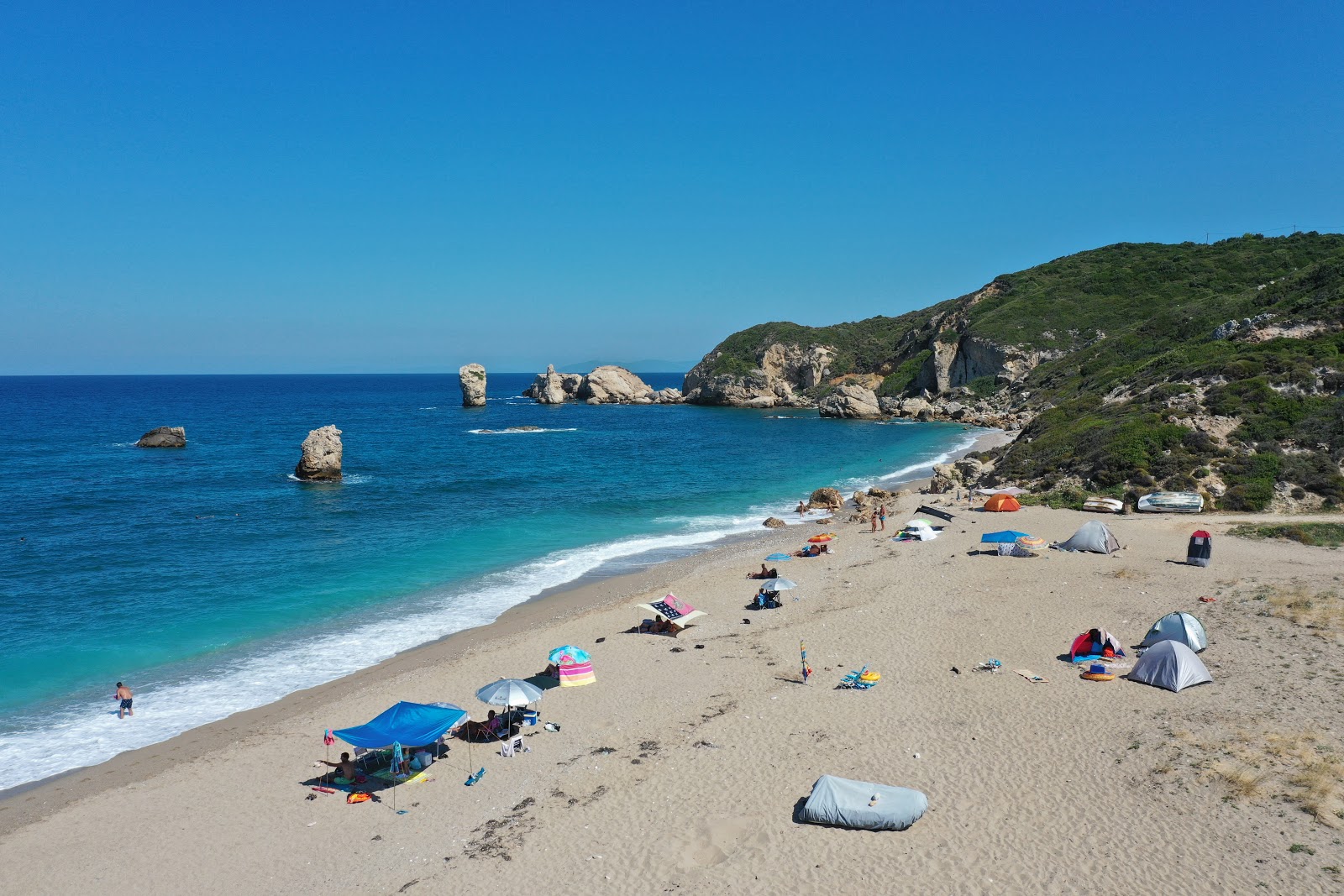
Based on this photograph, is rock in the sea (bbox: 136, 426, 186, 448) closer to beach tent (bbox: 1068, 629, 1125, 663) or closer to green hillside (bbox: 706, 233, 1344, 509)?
green hillside (bbox: 706, 233, 1344, 509)

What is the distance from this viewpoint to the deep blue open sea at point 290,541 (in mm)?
18422

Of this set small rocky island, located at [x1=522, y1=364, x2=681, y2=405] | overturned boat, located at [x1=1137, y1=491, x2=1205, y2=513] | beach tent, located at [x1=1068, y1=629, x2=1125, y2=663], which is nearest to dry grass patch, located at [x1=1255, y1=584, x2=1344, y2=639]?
beach tent, located at [x1=1068, y1=629, x2=1125, y2=663]

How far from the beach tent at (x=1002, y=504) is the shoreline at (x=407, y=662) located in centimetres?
876

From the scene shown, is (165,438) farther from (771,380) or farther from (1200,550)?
(771,380)

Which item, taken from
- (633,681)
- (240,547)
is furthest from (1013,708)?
(240,547)

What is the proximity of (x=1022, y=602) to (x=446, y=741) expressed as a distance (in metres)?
15.7

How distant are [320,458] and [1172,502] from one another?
45.6 meters

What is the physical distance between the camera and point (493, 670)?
1830cm

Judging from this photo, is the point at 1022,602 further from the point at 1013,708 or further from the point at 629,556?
the point at 629,556

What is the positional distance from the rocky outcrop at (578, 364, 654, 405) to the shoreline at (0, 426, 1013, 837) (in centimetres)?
9252

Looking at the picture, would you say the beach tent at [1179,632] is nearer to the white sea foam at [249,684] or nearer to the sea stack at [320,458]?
the white sea foam at [249,684]

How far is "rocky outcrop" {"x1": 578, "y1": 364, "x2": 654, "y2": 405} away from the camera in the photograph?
126 m

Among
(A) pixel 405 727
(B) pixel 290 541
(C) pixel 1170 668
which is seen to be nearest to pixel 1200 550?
(C) pixel 1170 668

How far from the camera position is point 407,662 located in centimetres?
1945
